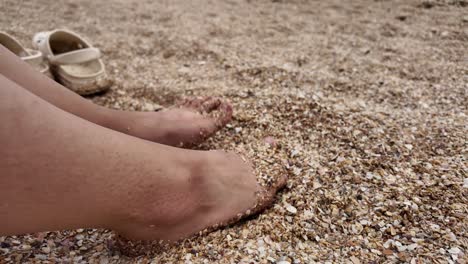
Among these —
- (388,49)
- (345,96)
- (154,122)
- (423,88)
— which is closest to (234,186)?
(154,122)

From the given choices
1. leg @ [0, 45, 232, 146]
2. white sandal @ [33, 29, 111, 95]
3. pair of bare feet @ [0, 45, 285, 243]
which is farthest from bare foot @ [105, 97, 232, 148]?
white sandal @ [33, 29, 111, 95]

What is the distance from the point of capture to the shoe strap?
6.10 ft

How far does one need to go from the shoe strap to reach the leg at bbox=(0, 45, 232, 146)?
699mm

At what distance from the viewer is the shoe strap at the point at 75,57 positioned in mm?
1858

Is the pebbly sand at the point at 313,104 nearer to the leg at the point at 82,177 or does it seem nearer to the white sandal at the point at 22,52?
the leg at the point at 82,177

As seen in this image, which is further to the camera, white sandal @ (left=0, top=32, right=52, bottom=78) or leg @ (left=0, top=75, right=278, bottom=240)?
white sandal @ (left=0, top=32, right=52, bottom=78)

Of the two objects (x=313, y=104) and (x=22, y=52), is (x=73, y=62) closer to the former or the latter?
(x=22, y=52)

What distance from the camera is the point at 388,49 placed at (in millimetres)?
2162

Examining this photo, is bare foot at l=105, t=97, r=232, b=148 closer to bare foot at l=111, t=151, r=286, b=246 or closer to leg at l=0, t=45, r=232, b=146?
leg at l=0, t=45, r=232, b=146

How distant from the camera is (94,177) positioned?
766 mm

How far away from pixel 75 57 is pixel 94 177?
1326 millimetres

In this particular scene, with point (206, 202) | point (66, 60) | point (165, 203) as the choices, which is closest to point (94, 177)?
point (165, 203)

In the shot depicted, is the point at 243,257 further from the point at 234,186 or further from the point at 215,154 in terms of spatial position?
the point at 215,154

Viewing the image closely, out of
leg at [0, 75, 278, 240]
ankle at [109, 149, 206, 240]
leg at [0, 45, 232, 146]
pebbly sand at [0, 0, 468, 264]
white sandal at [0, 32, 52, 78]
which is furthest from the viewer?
white sandal at [0, 32, 52, 78]
